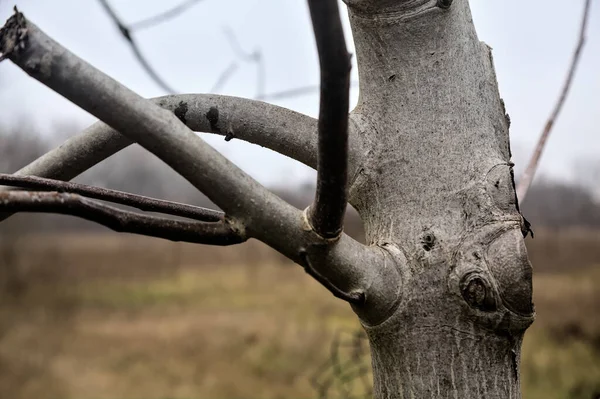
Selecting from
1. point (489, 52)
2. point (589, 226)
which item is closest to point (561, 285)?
point (589, 226)

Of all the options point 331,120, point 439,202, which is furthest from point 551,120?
point 331,120

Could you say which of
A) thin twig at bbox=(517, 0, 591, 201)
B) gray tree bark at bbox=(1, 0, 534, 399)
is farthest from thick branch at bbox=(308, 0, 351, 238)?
thin twig at bbox=(517, 0, 591, 201)

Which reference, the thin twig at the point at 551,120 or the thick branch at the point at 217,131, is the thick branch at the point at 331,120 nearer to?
the thick branch at the point at 217,131

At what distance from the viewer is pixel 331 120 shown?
21 centimetres

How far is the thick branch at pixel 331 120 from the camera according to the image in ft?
0.60

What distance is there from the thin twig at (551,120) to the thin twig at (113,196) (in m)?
0.29

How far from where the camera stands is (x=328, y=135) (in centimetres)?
21

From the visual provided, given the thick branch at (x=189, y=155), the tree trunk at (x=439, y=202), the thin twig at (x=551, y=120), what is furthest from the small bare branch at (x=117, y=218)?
the thin twig at (x=551, y=120)

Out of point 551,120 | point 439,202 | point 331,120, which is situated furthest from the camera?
point 551,120

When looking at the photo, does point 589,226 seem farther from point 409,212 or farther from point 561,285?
point 409,212

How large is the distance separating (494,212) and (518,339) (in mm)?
73

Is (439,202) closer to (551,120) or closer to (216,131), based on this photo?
(216,131)

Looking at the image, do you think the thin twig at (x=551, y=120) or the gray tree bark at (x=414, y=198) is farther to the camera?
the thin twig at (x=551, y=120)

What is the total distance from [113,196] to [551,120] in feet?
1.42
